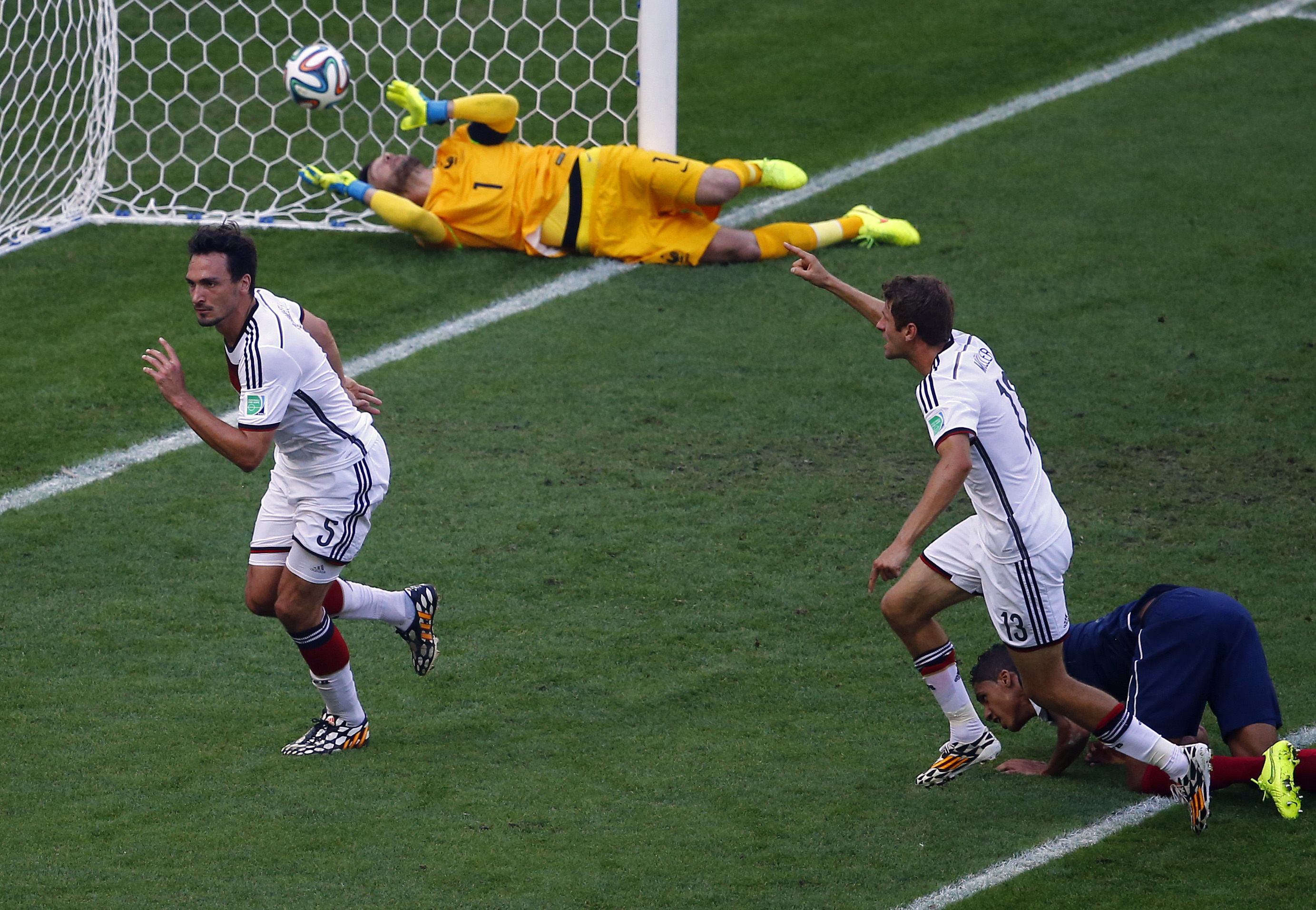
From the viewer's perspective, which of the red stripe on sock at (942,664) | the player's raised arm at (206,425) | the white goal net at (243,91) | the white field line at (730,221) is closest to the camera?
the player's raised arm at (206,425)

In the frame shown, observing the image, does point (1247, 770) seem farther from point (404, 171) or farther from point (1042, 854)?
point (404, 171)

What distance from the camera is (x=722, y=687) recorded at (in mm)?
5727

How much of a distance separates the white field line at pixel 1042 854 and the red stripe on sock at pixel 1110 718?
0.32 metres

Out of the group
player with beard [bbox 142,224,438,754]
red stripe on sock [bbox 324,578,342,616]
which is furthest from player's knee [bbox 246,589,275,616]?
red stripe on sock [bbox 324,578,342,616]

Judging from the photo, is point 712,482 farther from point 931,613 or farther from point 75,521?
point 75,521

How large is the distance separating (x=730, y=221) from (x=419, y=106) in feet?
6.86

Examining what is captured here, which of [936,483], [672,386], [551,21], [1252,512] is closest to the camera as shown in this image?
[936,483]

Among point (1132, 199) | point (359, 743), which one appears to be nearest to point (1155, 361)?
point (1132, 199)

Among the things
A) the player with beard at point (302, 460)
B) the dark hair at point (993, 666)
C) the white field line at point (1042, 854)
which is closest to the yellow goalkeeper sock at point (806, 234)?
the player with beard at point (302, 460)

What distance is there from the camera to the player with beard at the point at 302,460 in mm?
4875

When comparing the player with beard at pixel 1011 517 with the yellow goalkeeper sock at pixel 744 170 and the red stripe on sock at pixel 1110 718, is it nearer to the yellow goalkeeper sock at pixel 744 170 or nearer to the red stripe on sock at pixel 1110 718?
the red stripe on sock at pixel 1110 718

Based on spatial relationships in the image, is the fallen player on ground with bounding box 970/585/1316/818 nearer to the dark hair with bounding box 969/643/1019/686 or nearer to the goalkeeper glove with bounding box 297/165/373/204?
the dark hair with bounding box 969/643/1019/686

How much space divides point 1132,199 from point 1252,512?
377 cm

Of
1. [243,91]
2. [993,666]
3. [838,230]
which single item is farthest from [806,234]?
[993,666]
